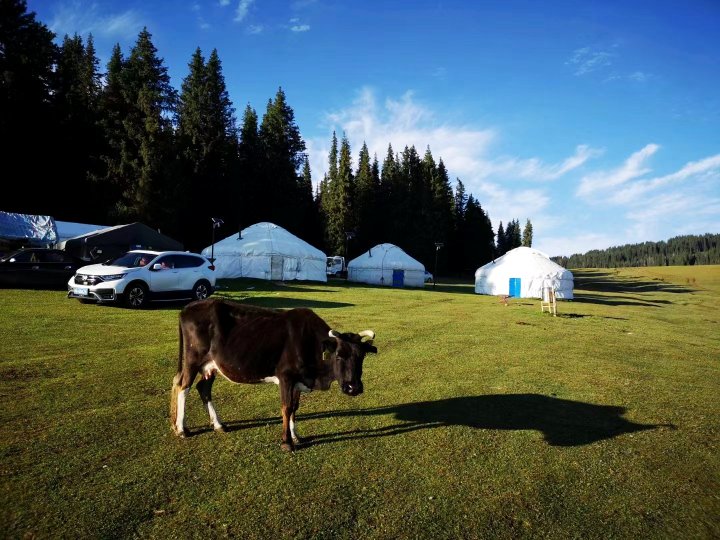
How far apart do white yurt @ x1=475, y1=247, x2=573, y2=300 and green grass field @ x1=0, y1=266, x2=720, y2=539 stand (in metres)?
28.5

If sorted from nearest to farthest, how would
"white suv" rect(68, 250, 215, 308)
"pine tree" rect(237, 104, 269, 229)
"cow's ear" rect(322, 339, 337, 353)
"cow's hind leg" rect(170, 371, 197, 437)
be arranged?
"cow's ear" rect(322, 339, 337, 353) < "cow's hind leg" rect(170, 371, 197, 437) < "white suv" rect(68, 250, 215, 308) < "pine tree" rect(237, 104, 269, 229)

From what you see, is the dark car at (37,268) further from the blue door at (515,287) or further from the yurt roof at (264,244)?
the blue door at (515,287)

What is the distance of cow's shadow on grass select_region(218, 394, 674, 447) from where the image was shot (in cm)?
551

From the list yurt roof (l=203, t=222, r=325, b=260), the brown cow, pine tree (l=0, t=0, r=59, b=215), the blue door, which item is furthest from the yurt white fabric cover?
the brown cow

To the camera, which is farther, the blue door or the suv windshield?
the blue door

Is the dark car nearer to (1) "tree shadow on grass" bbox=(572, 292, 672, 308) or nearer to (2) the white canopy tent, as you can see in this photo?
(2) the white canopy tent

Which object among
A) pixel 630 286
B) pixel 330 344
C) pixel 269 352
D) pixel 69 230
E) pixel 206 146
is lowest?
pixel 630 286

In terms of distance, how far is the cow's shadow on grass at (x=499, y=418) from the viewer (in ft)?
18.1

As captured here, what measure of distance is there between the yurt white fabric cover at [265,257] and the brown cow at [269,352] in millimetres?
31833

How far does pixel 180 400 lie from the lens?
502 centimetres

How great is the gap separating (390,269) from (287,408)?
40.5 m

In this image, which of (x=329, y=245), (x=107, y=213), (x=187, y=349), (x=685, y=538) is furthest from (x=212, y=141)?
(x=685, y=538)

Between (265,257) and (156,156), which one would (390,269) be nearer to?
(265,257)

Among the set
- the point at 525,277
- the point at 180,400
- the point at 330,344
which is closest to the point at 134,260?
the point at 180,400
